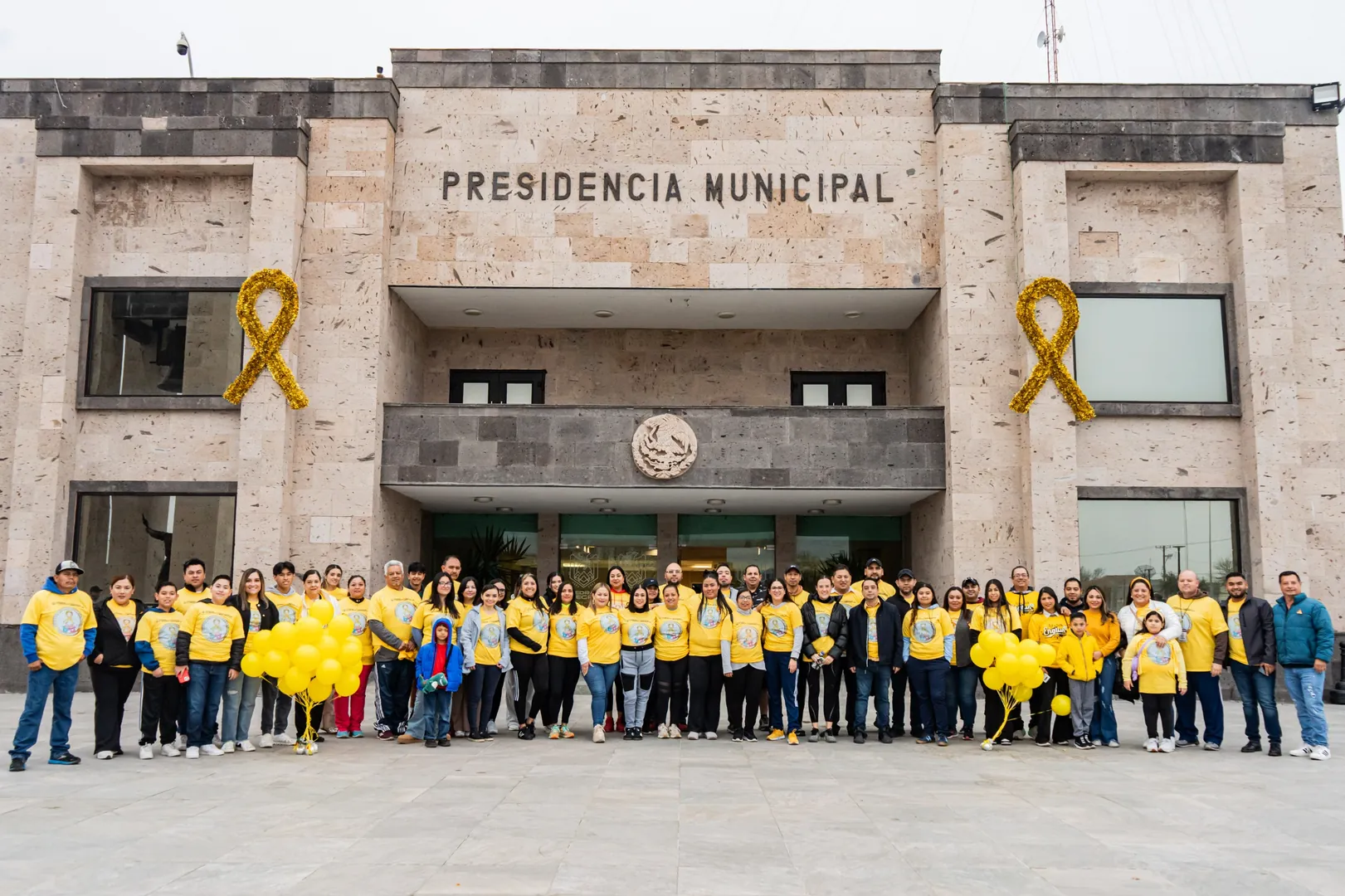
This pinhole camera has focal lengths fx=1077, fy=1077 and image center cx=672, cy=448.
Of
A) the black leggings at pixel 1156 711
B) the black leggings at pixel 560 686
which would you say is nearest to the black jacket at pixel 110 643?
the black leggings at pixel 560 686

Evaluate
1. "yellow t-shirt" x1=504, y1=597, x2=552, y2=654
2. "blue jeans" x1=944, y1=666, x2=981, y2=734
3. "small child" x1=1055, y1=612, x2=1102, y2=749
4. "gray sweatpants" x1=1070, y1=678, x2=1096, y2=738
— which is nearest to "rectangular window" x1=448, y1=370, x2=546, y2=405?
"yellow t-shirt" x1=504, y1=597, x2=552, y2=654

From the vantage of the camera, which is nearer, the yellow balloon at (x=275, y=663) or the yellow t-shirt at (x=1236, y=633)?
the yellow balloon at (x=275, y=663)

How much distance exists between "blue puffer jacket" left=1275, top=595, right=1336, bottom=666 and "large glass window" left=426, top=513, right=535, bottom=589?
13.0 metres

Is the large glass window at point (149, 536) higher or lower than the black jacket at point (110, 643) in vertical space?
higher

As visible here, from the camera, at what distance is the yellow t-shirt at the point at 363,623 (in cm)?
1145

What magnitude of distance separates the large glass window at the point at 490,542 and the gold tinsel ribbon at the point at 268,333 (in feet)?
14.4

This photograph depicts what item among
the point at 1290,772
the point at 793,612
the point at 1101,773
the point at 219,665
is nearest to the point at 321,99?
the point at 219,665

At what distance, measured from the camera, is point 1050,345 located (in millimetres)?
17094

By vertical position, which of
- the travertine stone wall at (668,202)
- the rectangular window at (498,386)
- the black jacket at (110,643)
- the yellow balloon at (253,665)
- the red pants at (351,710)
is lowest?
the red pants at (351,710)

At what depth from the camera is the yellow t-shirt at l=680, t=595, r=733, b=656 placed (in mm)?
11812

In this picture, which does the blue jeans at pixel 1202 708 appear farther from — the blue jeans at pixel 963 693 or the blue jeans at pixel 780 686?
the blue jeans at pixel 780 686

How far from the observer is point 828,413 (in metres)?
17.8

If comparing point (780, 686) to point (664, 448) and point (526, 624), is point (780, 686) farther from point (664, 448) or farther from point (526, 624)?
point (664, 448)

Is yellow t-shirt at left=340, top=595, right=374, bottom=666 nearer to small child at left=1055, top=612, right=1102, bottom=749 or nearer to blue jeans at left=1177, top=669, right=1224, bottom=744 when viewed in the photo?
small child at left=1055, top=612, right=1102, bottom=749
